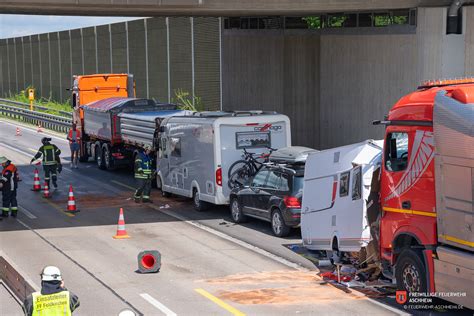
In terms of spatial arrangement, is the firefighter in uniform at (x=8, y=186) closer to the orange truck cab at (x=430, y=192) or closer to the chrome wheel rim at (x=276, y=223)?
the chrome wheel rim at (x=276, y=223)

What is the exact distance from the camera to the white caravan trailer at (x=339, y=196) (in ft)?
52.5

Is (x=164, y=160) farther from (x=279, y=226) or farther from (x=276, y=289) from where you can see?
(x=276, y=289)

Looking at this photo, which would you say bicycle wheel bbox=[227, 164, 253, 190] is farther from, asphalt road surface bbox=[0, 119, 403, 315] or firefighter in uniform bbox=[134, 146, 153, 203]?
firefighter in uniform bbox=[134, 146, 153, 203]

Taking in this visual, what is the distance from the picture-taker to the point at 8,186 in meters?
23.7

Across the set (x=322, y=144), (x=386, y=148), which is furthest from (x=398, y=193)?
(x=322, y=144)

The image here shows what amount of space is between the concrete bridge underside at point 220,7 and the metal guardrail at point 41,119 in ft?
77.6

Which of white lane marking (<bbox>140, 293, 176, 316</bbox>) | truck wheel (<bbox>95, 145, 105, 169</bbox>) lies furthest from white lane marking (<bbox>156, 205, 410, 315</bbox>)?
truck wheel (<bbox>95, 145, 105, 169</bbox>)

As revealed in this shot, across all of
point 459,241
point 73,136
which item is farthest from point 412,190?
point 73,136

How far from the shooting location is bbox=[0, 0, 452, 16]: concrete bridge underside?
25953 millimetres

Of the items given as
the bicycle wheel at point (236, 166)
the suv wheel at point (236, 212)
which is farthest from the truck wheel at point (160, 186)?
the suv wheel at point (236, 212)

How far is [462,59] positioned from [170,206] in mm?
9700

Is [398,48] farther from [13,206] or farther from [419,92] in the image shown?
[419,92]

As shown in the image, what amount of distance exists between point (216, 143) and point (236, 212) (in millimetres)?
1861

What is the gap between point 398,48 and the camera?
1179 inches
